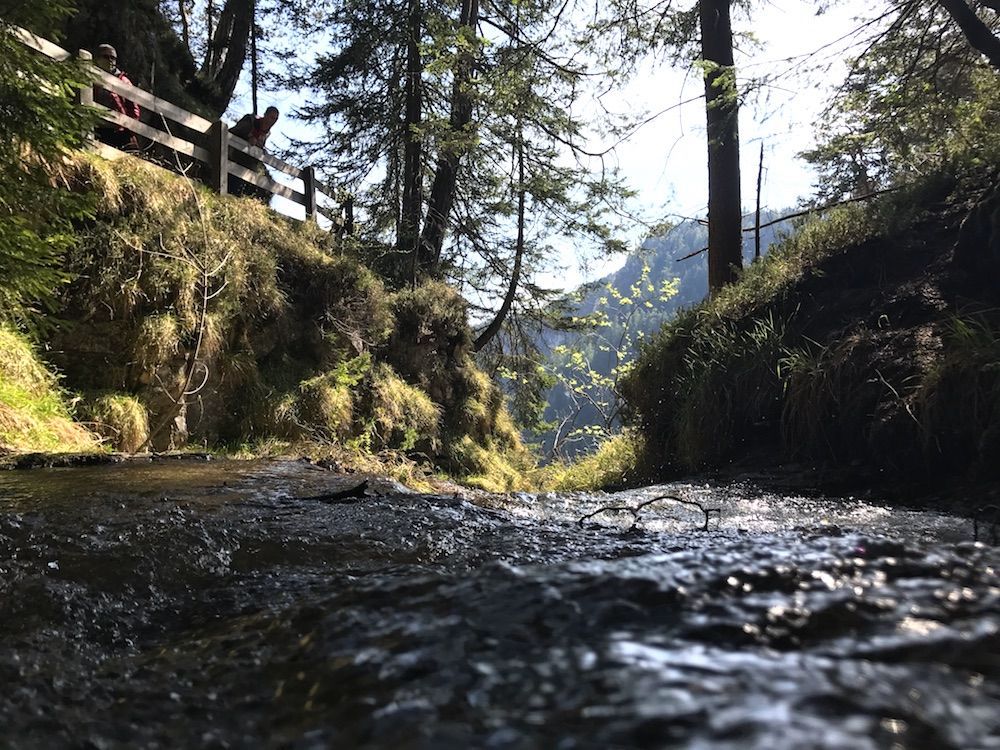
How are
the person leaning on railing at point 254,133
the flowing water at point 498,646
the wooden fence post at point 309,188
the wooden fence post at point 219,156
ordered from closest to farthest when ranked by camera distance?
the flowing water at point 498,646, the wooden fence post at point 219,156, the person leaning on railing at point 254,133, the wooden fence post at point 309,188

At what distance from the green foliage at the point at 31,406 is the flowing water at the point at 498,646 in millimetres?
3012

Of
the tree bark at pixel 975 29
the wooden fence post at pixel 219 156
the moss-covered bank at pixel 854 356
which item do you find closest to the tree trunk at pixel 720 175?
the moss-covered bank at pixel 854 356

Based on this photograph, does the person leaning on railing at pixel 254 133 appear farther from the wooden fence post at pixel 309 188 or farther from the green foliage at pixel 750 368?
the green foliage at pixel 750 368

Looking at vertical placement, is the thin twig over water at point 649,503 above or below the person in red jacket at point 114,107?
below

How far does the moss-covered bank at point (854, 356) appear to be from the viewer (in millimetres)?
3990

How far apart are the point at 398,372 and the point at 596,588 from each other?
33.5ft

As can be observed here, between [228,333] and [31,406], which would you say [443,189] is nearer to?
[228,333]

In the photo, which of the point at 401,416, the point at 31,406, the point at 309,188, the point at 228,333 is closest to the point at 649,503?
the point at 31,406

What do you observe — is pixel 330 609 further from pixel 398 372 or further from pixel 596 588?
pixel 398 372

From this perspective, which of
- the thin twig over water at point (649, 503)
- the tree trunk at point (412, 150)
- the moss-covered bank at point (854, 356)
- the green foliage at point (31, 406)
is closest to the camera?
the thin twig over water at point (649, 503)

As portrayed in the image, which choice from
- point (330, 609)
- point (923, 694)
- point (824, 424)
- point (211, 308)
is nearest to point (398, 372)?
point (211, 308)

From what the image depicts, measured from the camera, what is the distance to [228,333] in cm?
759

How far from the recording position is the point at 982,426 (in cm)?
373

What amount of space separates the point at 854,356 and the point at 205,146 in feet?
30.4
